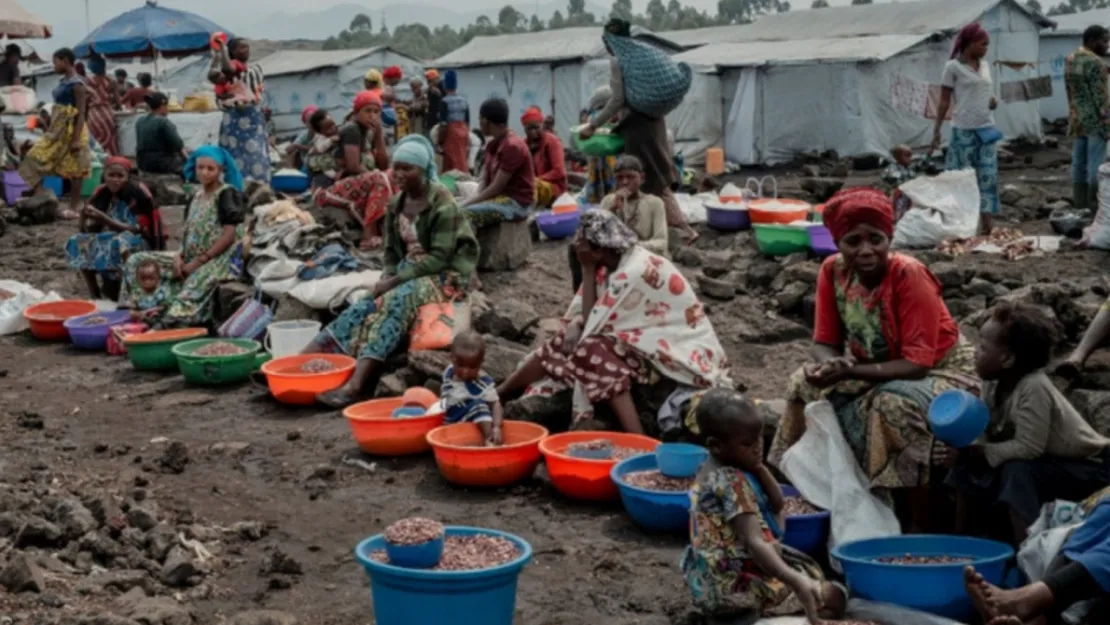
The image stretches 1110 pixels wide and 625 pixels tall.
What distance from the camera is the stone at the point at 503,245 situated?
29.9 ft


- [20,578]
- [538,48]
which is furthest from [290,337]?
[538,48]

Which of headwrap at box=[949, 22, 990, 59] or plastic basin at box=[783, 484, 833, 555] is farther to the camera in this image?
headwrap at box=[949, 22, 990, 59]

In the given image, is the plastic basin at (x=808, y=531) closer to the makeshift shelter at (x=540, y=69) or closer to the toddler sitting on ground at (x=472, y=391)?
the toddler sitting on ground at (x=472, y=391)

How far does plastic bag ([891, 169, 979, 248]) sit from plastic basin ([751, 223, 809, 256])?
787mm

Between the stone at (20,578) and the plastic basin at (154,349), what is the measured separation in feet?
13.1

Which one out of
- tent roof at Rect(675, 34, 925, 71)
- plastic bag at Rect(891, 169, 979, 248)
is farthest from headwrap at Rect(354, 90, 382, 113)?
tent roof at Rect(675, 34, 925, 71)

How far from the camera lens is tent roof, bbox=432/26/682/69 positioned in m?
23.1

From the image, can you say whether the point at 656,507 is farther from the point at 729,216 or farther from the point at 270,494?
the point at 729,216

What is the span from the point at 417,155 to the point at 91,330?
9.73 feet

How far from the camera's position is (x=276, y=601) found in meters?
4.29

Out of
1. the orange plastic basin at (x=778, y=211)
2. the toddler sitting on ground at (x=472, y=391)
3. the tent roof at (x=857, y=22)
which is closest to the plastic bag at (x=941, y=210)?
the orange plastic basin at (x=778, y=211)

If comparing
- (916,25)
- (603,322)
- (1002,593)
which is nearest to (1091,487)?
(1002,593)

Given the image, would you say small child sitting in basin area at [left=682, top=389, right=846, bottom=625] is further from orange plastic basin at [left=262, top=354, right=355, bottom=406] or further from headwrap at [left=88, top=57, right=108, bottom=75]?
headwrap at [left=88, top=57, right=108, bottom=75]

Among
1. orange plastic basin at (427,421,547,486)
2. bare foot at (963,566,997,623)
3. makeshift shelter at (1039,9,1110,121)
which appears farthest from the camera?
makeshift shelter at (1039,9,1110,121)
